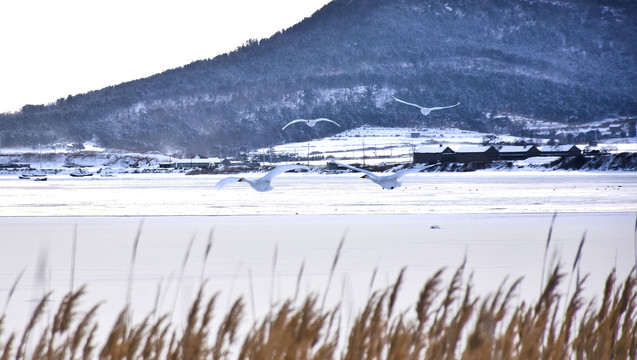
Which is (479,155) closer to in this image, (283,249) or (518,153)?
(518,153)

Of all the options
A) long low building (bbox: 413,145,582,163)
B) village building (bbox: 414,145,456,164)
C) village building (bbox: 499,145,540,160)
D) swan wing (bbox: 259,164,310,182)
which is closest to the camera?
swan wing (bbox: 259,164,310,182)

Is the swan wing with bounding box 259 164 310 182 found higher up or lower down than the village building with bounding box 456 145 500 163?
higher up

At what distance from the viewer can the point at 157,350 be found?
4398mm

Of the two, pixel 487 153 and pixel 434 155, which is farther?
pixel 434 155

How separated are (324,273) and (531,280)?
8.92 feet

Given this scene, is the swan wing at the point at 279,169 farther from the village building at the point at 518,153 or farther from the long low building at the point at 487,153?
the village building at the point at 518,153

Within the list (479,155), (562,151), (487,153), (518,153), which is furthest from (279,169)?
(562,151)

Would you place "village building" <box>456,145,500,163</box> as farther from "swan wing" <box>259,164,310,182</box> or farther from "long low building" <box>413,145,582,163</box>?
"swan wing" <box>259,164,310,182</box>

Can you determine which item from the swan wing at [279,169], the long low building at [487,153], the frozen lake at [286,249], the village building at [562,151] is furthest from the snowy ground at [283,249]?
the village building at [562,151]

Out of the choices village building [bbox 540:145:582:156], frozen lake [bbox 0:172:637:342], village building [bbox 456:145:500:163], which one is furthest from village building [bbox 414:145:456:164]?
frozen lake [bbox 0:172:637:342]

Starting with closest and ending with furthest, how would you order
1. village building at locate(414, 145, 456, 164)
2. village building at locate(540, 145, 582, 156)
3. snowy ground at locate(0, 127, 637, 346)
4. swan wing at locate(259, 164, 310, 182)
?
snowy ground at locate(0, 127, 637, 346) → swan wing at locate(259, 164, 310, 182) → village building at locate(540, 145, 582, 156) → village building at locate(414, 145, 456, 164)

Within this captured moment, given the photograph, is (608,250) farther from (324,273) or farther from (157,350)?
(157,350)

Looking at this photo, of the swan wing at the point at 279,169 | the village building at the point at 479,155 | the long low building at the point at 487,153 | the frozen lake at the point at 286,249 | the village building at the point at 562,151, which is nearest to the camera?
the frozen lake at the point at 286,249

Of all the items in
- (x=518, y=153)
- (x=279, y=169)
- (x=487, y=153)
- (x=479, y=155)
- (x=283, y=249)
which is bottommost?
(x=479, y=155)
